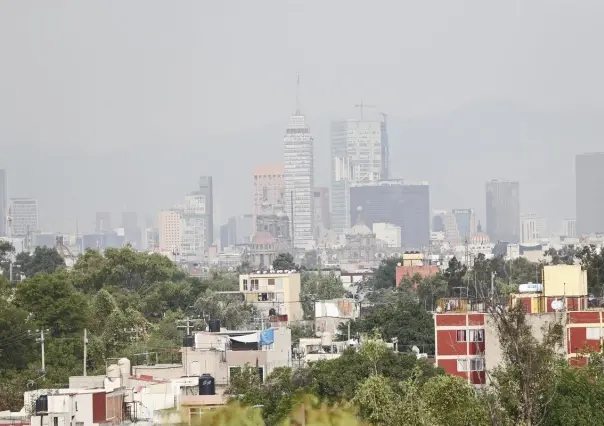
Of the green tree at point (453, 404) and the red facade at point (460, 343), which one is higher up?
the red facade at point (460, 343)

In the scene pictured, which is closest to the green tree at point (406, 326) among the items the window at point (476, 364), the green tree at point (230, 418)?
the window at point (476, 364)

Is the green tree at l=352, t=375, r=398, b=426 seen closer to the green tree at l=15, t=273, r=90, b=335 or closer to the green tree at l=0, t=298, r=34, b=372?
the green tree at l=0, t=298, r=34, b=372

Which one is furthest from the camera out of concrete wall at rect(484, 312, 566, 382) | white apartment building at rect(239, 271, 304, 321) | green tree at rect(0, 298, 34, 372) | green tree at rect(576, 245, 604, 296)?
white apartment building at rect(239, 271, 304, 321)

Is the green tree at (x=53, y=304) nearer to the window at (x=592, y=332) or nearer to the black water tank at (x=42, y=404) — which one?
the window at (x=592, y=332)

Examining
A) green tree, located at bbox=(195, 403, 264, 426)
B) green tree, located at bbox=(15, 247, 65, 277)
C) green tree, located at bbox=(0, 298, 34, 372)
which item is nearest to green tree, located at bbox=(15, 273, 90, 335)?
green tree, located at bbox=(0, 298, 34, 372)

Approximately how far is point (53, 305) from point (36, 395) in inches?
799

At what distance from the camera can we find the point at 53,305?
1903 inches

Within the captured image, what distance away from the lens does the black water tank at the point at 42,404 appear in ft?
82.1

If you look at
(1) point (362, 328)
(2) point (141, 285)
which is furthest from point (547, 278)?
(2) point (141, 285)

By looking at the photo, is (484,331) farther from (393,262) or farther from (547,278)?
(393,262)

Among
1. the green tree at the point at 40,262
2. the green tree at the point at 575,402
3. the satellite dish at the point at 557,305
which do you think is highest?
the green tree at the point at 40,262

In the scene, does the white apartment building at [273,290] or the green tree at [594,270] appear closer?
the green tree at [594,270]

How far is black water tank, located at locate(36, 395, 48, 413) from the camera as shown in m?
25.0

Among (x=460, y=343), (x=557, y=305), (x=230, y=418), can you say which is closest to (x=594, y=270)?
(x=460, y=343)
